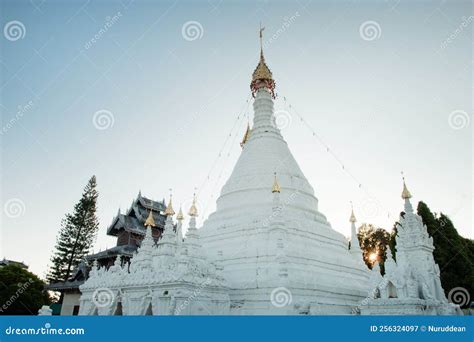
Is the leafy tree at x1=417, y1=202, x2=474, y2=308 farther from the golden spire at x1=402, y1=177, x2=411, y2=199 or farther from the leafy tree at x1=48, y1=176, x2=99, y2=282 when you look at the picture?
the leafy tree at x1=48, y1=176, x2=99, y2=282

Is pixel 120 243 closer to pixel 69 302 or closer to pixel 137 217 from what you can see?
pixel 137 217

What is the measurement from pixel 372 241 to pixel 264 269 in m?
38.0

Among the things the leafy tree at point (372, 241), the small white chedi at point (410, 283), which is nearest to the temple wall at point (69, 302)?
the small white chedi at point (410, 283)

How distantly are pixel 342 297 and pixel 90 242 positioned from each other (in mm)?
36863

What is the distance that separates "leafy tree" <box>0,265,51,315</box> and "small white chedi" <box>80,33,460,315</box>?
20.1 metres

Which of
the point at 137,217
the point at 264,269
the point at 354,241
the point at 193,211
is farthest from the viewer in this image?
the point at 137,217

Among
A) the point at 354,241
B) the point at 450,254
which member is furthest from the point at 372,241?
the point at 354,241

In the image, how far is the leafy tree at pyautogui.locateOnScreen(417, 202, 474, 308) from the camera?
32.0 m

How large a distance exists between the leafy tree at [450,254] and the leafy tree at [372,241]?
623 inches

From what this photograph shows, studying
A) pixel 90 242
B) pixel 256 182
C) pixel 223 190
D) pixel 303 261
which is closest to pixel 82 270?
pixel 90 242

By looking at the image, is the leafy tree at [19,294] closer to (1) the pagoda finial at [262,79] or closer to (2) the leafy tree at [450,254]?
(1) the pagoda finial at [262,79]

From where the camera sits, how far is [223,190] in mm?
29531

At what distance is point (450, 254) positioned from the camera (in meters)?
33.3
